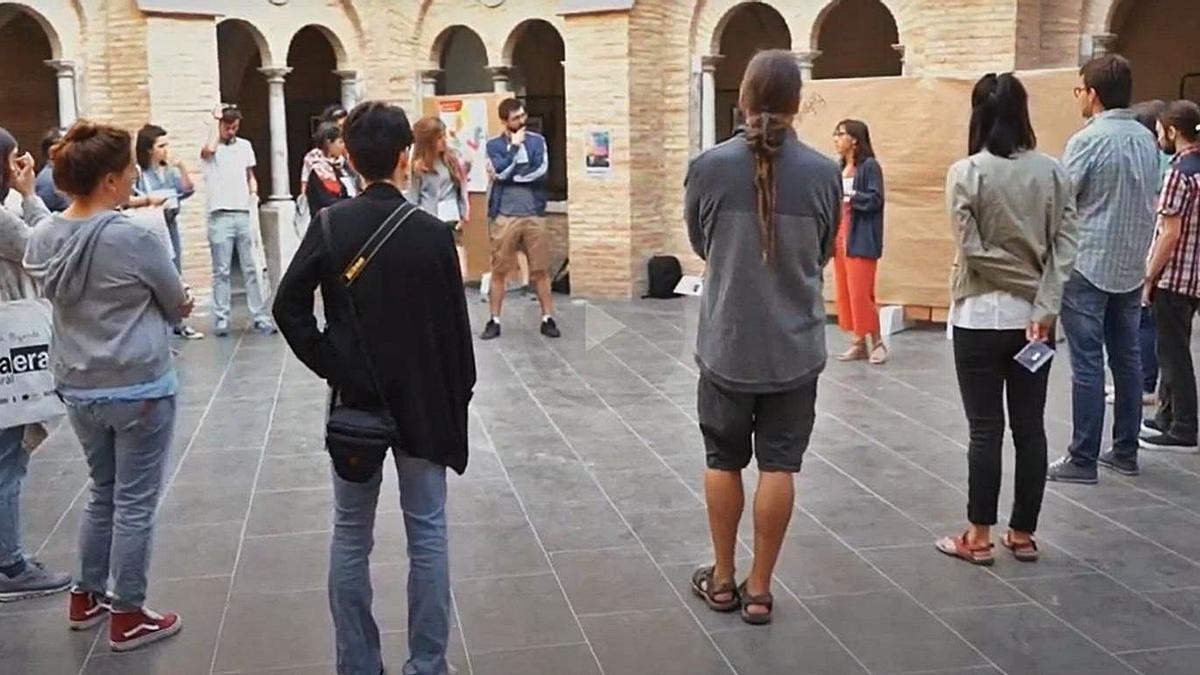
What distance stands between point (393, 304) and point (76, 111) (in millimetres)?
11515

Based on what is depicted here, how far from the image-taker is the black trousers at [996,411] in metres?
4.92

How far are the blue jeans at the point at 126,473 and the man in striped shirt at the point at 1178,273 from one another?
4.82 metres

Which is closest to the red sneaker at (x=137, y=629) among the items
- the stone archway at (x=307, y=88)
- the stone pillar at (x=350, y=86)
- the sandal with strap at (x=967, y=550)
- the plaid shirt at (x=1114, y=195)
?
the sandal with strap at (x=967, y=550)

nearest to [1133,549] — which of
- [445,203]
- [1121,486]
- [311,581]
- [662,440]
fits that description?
[1121,486]

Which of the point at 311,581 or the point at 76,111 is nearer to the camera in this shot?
the point at 311,581

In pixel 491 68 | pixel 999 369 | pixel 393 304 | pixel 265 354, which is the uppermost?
→ pixel 491 68

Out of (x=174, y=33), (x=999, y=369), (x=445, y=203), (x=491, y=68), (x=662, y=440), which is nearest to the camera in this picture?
(x=999, y=369)

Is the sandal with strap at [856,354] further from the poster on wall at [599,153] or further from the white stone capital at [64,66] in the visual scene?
the white stone capital at [64,66]

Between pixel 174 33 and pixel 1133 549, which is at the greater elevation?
pixel 174 33

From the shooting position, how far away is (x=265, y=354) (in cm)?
1054

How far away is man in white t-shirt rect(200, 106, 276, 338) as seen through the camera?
11297 mm

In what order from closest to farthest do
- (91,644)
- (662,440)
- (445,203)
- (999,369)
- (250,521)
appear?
1. (91,644)
2. (999,369)
3. (250,521)
4. (662,440)
5. (445,203)

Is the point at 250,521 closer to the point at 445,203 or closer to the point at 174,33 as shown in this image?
the point at 445,203

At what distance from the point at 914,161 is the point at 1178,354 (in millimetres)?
4782
